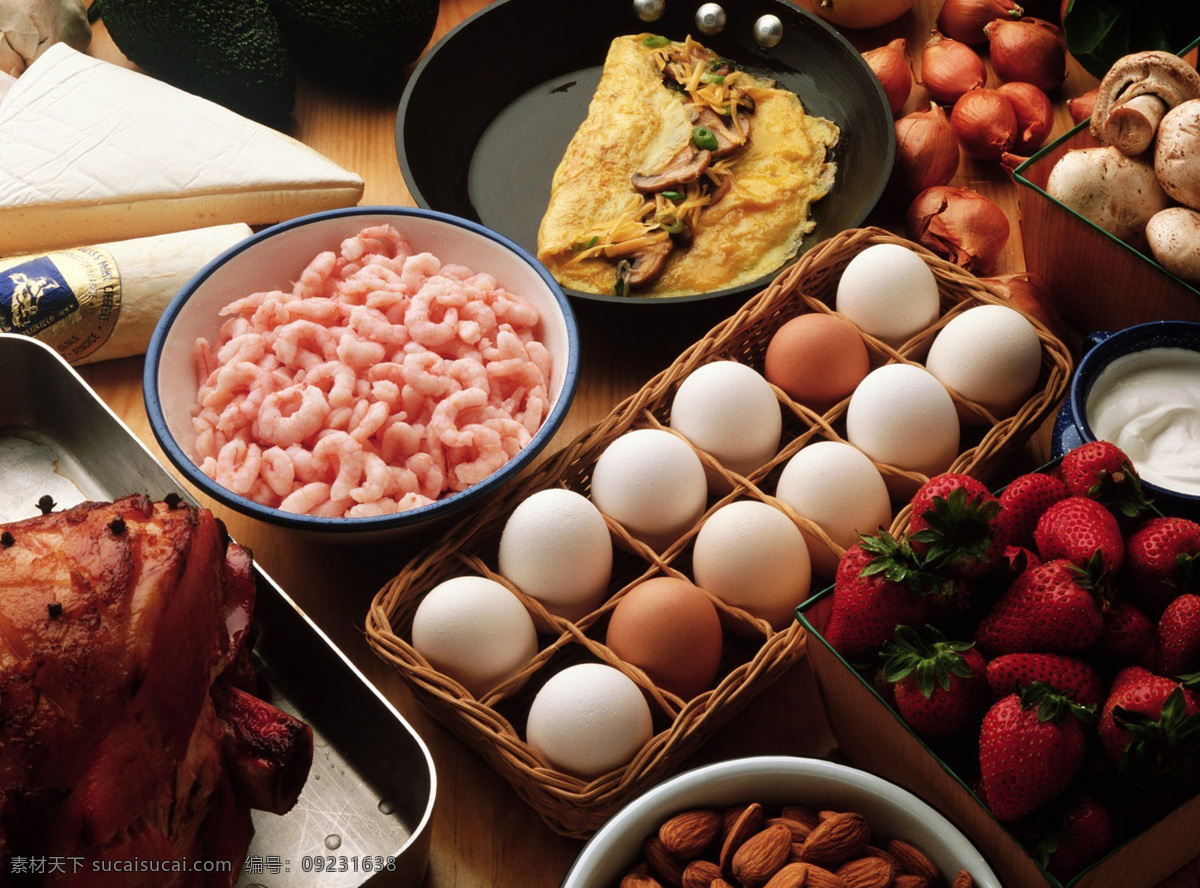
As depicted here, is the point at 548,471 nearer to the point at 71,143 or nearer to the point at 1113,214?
the point at 1113,214

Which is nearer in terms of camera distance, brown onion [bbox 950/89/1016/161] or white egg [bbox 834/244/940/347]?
white egg [bbox 834/244/940/347]

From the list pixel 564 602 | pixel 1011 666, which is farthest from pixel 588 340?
pixel 1011 666

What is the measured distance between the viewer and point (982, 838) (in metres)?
0.78

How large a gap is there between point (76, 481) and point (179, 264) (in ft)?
0.98

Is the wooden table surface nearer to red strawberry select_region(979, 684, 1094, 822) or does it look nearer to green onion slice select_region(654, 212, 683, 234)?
green onion slice select_region(654, 212, 683, 234)

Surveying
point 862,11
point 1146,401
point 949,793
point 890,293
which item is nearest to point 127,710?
point 949,793

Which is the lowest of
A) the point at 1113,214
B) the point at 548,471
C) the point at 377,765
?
the point at 377,765

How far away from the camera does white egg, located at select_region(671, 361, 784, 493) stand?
41.3 inches

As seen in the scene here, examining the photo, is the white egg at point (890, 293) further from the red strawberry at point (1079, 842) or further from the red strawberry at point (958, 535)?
the red strawberry at point (1079, 842)

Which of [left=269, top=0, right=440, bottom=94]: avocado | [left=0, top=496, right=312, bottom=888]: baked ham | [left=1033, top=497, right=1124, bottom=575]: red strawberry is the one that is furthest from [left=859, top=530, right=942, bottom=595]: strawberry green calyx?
[left=269, top=0, right=440, bottom=94]: avocado

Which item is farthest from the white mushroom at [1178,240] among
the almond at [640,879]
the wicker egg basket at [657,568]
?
the almond at [640,879]

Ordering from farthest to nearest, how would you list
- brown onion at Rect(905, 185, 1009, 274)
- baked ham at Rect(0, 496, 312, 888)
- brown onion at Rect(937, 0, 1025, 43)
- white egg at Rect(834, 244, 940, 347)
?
1. brown onion at Rect(937, 0, 1025, 43)
2. brown onion at Rect(905, 185, 1009, 274)
3. white egg at Rect(834, 244, 940, 347)
4. baked ham at Rect(0, 496, 312, 888)

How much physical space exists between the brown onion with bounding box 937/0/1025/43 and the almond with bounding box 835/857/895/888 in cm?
127

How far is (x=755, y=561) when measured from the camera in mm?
947
